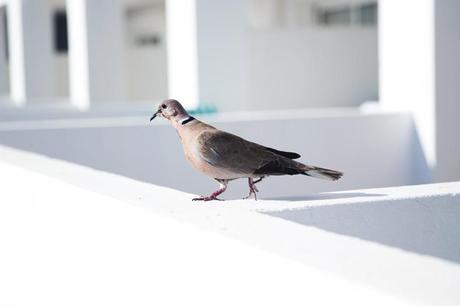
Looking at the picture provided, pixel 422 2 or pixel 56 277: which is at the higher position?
pixel 422 2

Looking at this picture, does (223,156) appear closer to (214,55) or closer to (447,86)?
(447,86)

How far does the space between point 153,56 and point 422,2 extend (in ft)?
42.9

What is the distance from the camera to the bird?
3.14m

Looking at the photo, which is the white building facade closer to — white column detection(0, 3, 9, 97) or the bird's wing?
white column detection(0, 3, 9, 97)

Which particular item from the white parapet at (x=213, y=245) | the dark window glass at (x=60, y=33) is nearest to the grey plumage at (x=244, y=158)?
the white parapet at (x=213, y=245)

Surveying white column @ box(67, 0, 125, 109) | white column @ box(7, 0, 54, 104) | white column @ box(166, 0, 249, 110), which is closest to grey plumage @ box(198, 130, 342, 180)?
white column @ box(166, 0, 249, 110)

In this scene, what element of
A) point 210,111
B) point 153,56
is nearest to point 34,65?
point 153,56

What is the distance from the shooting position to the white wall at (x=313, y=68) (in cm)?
1341

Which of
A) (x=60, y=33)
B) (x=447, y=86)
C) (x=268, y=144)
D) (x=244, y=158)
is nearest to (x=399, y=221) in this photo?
(x=244, y=158)

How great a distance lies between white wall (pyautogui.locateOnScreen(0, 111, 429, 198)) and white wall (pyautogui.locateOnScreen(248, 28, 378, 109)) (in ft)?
19.6

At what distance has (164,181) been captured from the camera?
6.45m

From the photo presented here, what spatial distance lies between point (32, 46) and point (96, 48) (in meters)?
3.70

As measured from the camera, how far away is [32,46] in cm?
1620

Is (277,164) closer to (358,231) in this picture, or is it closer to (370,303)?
(358,231)
